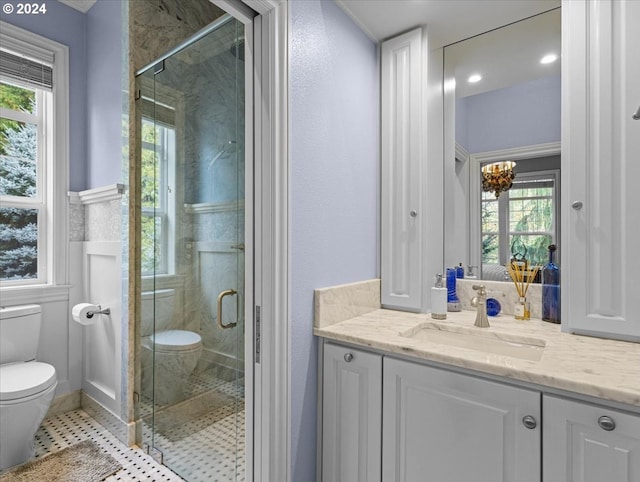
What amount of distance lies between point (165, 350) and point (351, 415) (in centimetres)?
112

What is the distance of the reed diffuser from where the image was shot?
4.86ft

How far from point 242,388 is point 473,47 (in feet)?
6.18

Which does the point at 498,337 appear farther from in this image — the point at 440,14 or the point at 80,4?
the point at 80,4

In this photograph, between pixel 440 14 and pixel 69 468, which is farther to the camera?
pixel 69 468

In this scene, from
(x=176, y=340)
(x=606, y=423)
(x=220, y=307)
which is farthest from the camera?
(x=176, y=340)

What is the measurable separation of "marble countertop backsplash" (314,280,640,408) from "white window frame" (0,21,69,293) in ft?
6.74

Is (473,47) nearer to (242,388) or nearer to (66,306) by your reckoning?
(242,388)

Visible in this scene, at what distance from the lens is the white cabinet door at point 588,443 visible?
2.62ft

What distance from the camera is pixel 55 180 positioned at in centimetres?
235

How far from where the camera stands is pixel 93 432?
2107mm

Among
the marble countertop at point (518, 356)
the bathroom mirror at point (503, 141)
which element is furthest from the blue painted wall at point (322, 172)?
the bathroom mirror at point (503, 141)

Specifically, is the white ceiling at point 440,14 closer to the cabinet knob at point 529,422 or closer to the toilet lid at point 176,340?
the cabinet knob at point 529,422

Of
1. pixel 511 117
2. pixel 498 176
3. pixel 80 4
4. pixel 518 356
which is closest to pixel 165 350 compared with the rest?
pixel 518 356

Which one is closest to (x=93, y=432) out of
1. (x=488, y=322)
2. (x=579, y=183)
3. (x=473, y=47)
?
(x=488, y=322)
